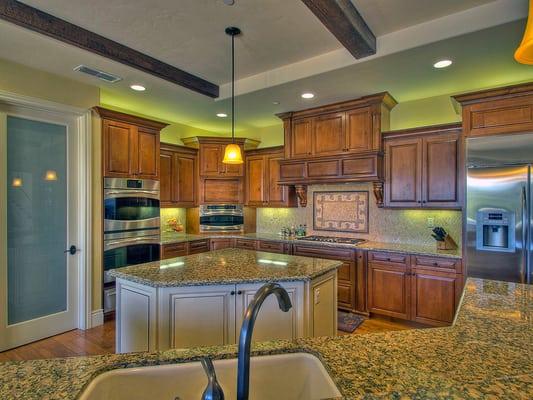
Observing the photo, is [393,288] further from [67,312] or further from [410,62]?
[67,312]

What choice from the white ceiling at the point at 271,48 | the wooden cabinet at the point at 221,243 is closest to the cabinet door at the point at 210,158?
the wooden cabinet at the point at 221,243

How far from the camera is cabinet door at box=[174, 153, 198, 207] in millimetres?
5234

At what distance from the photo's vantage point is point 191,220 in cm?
573

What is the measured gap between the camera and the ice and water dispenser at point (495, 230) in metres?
2.95

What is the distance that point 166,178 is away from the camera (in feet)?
16.6

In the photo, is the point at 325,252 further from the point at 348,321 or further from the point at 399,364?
the point at 399,364

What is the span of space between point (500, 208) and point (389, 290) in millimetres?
1481

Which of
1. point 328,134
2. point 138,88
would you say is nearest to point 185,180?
point 138,88

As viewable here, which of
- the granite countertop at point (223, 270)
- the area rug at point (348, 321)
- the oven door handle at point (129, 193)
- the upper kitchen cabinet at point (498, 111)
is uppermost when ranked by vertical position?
the upper kitchen cabinet at point (498, 111)

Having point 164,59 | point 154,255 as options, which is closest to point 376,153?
point 164,59

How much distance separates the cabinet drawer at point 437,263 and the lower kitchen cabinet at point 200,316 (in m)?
1.83

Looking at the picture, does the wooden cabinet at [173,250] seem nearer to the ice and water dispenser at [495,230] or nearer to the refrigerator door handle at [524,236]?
the ice and water dispenser at [495,230]

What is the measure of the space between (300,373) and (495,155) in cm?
302

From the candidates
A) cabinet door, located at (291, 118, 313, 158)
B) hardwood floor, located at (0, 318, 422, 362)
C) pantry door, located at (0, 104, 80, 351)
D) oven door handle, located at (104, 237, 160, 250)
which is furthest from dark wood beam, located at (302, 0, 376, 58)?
oven door handle, located at (104, 237, 160, 250)
